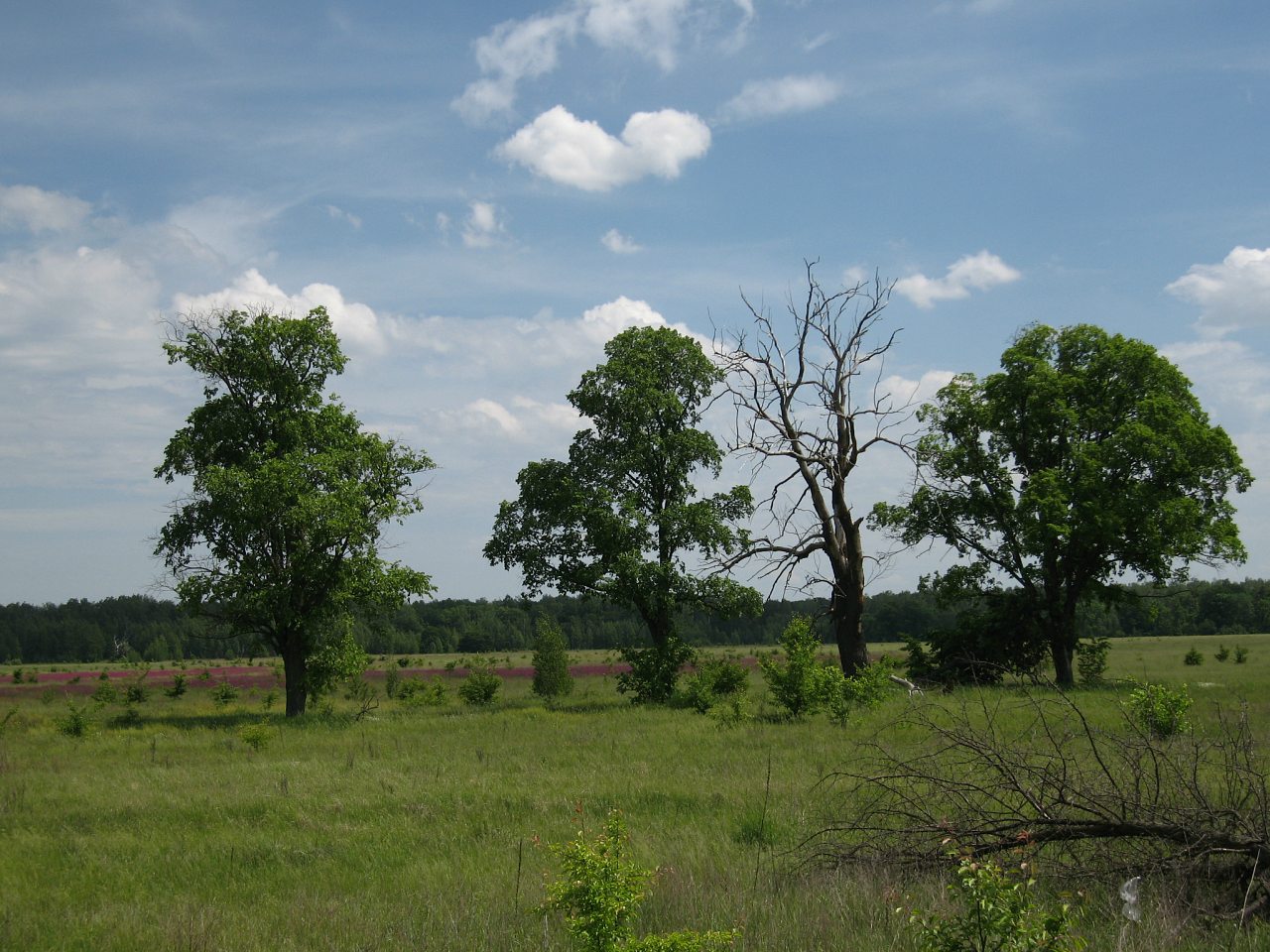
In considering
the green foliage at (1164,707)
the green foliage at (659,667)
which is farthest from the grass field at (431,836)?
the green foliage at (659,667)

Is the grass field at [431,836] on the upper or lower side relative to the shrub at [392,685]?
upper

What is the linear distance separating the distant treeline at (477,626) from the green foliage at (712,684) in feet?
155

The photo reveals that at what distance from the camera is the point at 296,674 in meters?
27.0

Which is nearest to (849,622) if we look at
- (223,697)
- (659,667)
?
(659,667)

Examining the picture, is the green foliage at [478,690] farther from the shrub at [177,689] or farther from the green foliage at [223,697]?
the shrub at [177,689]

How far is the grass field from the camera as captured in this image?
20.9 ft

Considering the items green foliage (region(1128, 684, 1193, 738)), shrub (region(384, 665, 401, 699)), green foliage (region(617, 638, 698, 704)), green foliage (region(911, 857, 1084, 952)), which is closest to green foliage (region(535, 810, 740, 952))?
green foliage (region(911, 857, 1084, 952))

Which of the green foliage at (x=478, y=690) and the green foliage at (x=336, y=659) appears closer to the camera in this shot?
→ the green foliage at (x=336, y=659)

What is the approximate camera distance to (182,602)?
2428 cm

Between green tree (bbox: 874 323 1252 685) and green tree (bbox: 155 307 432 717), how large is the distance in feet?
52.7

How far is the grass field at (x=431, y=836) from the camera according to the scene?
638 cm

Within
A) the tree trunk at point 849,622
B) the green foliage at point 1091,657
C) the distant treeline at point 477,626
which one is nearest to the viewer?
the tree trunk at point 849,622

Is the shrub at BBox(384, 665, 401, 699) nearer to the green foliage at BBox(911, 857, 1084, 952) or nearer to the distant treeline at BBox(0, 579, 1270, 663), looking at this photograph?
the green foliage at BBox(911, 857, 1084, 952)

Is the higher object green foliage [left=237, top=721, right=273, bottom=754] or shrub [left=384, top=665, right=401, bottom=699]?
green foliage [left=237, top=721, right=273, bottom=754]
